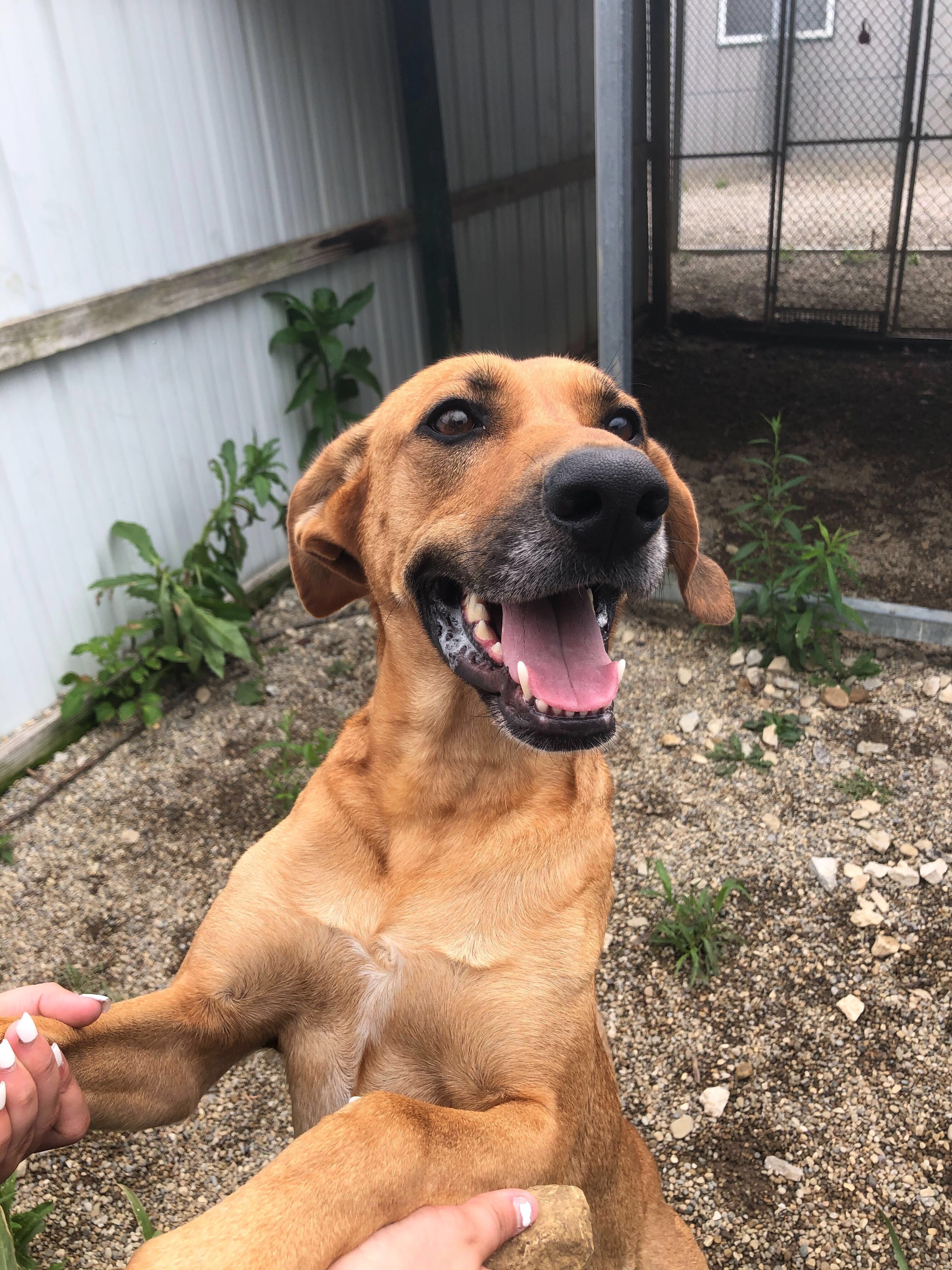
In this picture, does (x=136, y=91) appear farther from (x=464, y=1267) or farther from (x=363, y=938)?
(x=464, y=1267)

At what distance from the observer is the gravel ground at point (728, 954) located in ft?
8.29

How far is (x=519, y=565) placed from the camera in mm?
1808

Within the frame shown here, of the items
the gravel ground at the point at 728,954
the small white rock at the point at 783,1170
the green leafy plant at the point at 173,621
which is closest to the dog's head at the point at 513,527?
the gravel ground at the point at 728,954

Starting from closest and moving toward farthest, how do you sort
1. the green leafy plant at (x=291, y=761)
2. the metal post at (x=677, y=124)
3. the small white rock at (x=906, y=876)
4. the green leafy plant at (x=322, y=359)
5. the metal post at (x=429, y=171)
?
the small white rock at (x=906, y=876) < the green leafy plant at (x=291, y=761) < the green leafy plant at (x=322, y=359) < the metal post at (x=429, y=171) < the metal post at (x=677, y=124)

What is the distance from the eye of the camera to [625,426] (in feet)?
7.54

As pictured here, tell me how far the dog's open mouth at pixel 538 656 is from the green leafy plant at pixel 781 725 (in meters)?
2.19

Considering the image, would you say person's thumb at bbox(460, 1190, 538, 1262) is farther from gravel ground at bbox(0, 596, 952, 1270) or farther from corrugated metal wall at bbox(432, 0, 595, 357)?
corrugated metal wall at bbox(432, 0, 595, 357)

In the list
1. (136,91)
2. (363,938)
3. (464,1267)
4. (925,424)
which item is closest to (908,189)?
(925,424)

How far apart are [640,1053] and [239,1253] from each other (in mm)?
1797

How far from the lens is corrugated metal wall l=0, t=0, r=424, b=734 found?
12.8 feet

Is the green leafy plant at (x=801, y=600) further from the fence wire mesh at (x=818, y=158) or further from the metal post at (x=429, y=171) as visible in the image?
the fence wire mesh at (x=818, y=158)

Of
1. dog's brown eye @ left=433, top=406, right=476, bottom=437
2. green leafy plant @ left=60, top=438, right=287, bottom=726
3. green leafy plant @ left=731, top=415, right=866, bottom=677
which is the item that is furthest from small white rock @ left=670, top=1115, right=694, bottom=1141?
green leafy plant @ left=60, top=438, right=287, bottom=726

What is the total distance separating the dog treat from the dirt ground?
3.91 meters

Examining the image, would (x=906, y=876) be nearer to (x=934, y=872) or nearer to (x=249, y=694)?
(x=934, y=872)
